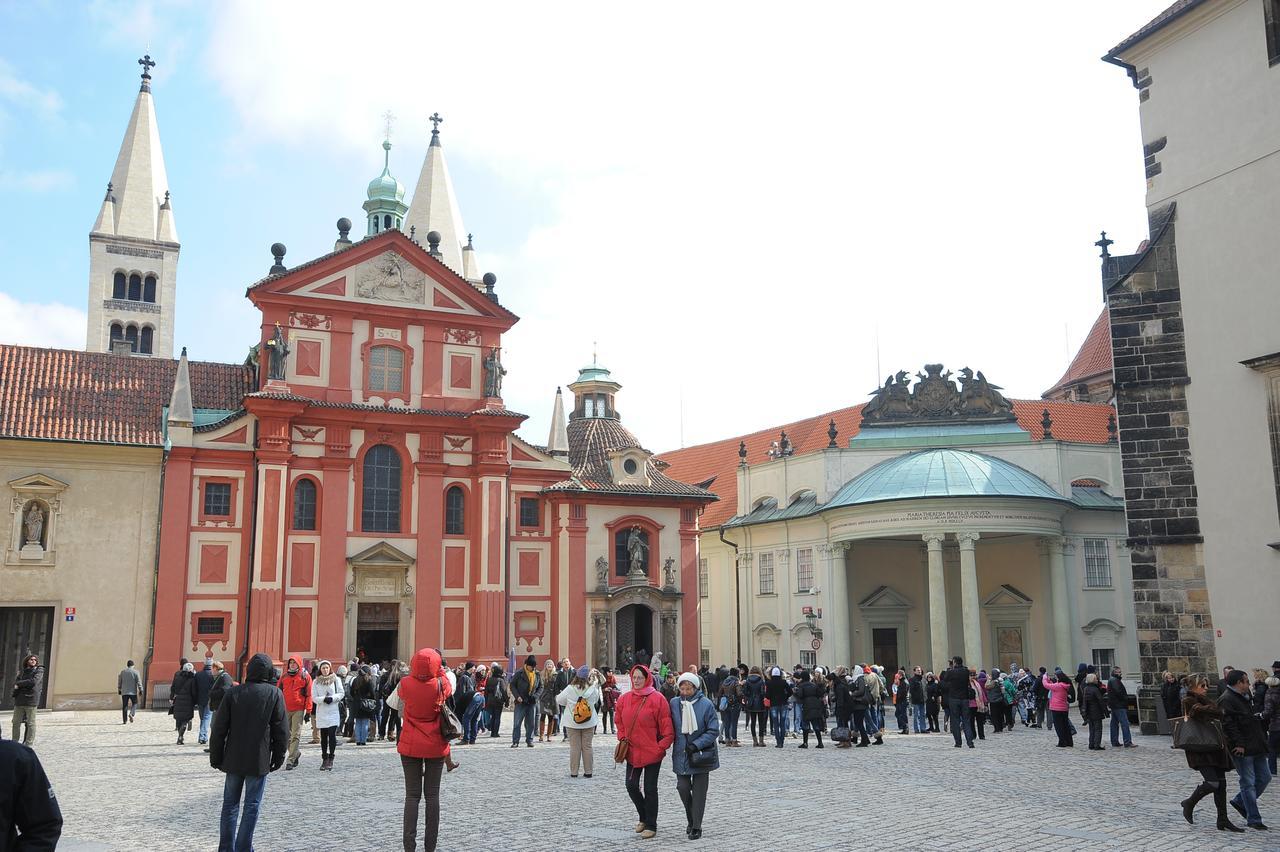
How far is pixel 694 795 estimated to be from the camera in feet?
36.2

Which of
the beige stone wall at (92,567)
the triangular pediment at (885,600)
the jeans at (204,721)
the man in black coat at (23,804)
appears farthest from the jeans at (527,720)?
the triangular pediment at (885,600)

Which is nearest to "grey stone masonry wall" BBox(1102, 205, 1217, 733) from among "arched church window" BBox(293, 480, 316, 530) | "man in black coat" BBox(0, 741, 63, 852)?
"man in black coat" BBox(0, 741, 63, 852)

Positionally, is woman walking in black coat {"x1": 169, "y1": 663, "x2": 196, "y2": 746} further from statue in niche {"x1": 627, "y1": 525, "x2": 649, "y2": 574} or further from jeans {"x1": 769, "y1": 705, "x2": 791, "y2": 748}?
statue in niche {"x1": 627, "y1": 525, "x2": 649, "y2": 574}

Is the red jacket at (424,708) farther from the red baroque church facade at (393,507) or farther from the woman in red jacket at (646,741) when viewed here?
the red baroque church facade at (393,507)

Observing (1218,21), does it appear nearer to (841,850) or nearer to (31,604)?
(841,850)

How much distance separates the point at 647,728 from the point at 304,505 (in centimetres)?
2639

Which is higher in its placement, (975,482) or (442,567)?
(975,482)

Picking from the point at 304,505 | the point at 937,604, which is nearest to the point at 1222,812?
the point at 937,604

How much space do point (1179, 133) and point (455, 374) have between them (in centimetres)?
2380

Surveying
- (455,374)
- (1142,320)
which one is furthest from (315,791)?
(455,374)

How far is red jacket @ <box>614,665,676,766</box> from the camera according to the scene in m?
11.1

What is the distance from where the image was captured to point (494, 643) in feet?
118

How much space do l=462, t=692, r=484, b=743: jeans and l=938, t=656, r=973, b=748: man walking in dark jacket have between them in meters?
9.50

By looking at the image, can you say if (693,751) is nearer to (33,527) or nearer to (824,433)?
(33,527)
